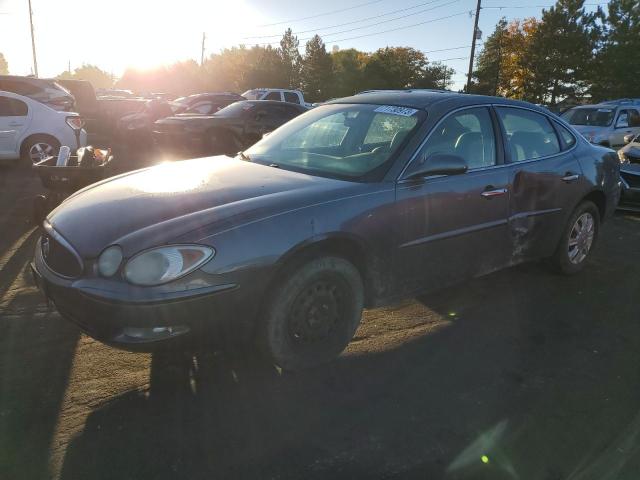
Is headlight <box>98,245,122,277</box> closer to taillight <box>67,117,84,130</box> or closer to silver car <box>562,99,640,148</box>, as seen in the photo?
taillight <box>67,117,84,130</box>

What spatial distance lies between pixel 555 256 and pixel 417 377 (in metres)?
2.43

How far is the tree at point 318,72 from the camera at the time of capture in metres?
66.2

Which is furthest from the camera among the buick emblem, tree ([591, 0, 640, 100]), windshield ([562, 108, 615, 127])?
tree ([591, 0, 640, 100])

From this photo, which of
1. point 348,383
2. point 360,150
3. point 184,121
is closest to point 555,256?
point 360,150

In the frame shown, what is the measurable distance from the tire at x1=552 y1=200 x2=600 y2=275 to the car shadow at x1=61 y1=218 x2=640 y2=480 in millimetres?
1071

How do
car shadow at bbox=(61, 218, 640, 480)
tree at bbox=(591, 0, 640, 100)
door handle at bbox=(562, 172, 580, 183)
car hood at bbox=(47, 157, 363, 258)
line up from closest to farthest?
car shadow at bbox=(61, 218, 640, 480)
car hood at bbox=(47, 157, 363, 258)
door handle at bbox=(562, 172, 580, 183)
tree at bbox=(591, 0, 640, 100)

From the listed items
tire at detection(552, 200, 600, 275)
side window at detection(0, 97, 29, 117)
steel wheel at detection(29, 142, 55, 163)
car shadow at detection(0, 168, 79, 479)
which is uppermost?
side window at detection(0, 97, 29, 117)

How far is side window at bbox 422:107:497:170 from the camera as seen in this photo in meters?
3.63

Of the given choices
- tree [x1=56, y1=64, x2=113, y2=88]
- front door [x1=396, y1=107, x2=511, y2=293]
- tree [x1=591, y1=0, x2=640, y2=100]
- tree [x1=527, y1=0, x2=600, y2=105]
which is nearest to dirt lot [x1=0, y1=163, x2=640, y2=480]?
front door [x1=396, y1=107, x2=511, y2=293]

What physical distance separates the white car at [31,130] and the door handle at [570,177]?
8318mm

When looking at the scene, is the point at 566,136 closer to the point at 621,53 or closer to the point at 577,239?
the point at 577,239

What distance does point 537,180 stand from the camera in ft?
13.9

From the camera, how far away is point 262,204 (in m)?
2.88

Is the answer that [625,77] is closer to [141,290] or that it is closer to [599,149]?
[599,149]
